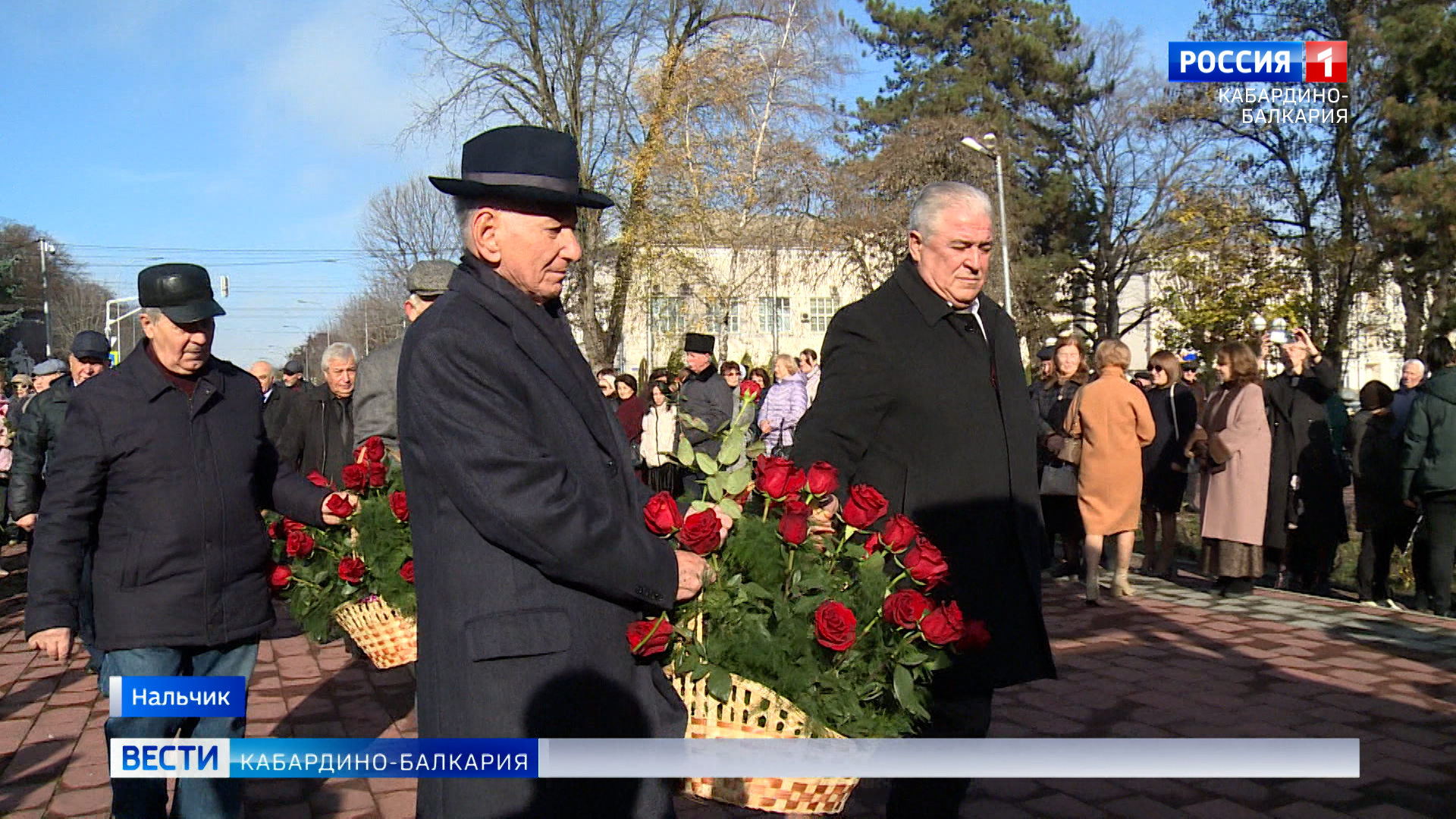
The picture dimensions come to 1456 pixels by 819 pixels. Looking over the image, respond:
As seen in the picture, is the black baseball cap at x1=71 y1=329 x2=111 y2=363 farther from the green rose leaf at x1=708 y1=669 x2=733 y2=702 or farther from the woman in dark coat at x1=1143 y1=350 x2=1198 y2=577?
the woman in dark coat at x1=1143 y1=350 x2=1198 y2=577

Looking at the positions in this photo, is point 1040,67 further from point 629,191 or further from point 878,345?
point 878,345

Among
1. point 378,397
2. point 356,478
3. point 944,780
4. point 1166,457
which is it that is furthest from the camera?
point 1166,457

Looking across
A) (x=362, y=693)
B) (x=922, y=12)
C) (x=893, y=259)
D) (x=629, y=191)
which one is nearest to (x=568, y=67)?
(x=629, y=191)

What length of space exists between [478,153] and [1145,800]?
12.1 feet

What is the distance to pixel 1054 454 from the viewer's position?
367 inches

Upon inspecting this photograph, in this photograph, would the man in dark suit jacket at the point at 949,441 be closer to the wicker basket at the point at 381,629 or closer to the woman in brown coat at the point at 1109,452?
the wicker basket at the point at 381,629

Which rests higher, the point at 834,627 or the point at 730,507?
the point at 730,507

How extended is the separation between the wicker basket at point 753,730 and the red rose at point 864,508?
0.52 metres

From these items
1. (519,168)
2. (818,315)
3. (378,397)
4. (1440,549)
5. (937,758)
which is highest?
(818,315)

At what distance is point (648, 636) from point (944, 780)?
133 centimetres

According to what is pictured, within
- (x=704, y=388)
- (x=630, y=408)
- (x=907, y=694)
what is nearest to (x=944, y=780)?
(x=907, y=694)

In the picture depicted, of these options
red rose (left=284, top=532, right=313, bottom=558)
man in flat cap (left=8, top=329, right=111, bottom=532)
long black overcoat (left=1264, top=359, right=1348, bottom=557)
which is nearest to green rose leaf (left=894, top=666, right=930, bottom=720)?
red rose (left=284, top=532, right=313, bottom=558)

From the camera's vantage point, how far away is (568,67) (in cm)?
3086

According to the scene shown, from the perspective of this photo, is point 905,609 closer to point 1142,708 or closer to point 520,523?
point 520,523
